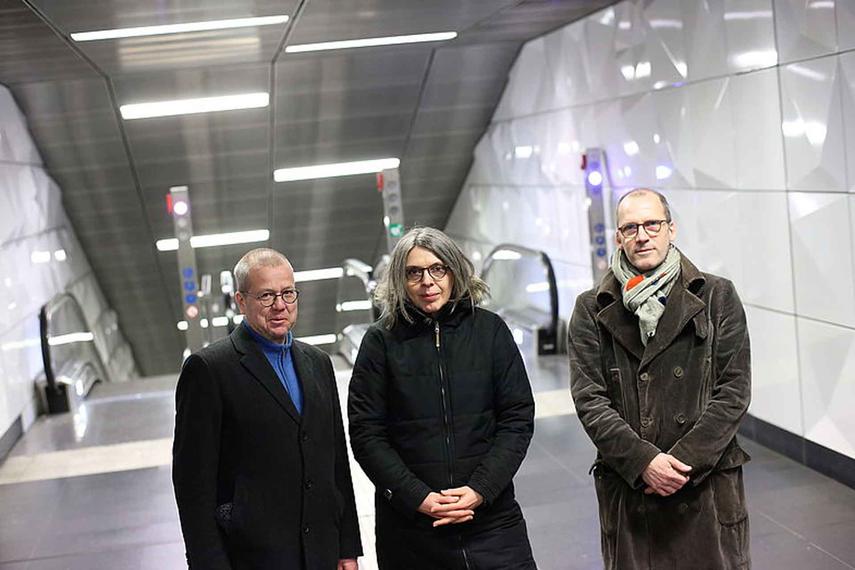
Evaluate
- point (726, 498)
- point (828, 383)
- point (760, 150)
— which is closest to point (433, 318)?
point (726, 498)

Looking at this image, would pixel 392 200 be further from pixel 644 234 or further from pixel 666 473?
pixel 666 473

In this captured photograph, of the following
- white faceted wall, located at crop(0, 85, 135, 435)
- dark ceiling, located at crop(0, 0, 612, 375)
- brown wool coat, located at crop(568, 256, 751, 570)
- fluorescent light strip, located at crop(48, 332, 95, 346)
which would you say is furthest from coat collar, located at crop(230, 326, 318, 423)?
fluorescent light strip, located at crop(48, 332, 95, 346)

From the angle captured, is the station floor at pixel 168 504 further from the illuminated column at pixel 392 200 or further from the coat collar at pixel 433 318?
the illuminated column at pixel 392 200

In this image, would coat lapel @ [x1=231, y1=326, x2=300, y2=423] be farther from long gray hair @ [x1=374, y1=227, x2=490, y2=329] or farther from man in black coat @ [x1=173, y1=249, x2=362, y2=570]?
long gray hair @ [x1=374, y1=227, x2=490, y2=329]

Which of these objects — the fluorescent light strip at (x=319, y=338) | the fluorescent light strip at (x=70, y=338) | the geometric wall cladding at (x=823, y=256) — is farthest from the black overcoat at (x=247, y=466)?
the fluorescent light strip at (x=319, y=338)

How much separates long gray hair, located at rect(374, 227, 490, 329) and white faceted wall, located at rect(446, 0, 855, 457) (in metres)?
3.41

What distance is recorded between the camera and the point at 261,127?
13.4m

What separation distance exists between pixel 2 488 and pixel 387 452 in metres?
5.28

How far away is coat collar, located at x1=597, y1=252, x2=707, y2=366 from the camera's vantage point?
10.5ft

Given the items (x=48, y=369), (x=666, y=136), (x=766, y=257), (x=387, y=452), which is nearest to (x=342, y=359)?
(x=48, y=369)

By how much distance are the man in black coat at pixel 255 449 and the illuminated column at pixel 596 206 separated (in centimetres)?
717

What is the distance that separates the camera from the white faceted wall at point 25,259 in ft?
30.4

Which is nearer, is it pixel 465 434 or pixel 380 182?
pixel 465 434

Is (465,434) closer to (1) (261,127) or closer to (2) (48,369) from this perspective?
(2) (48,369)
